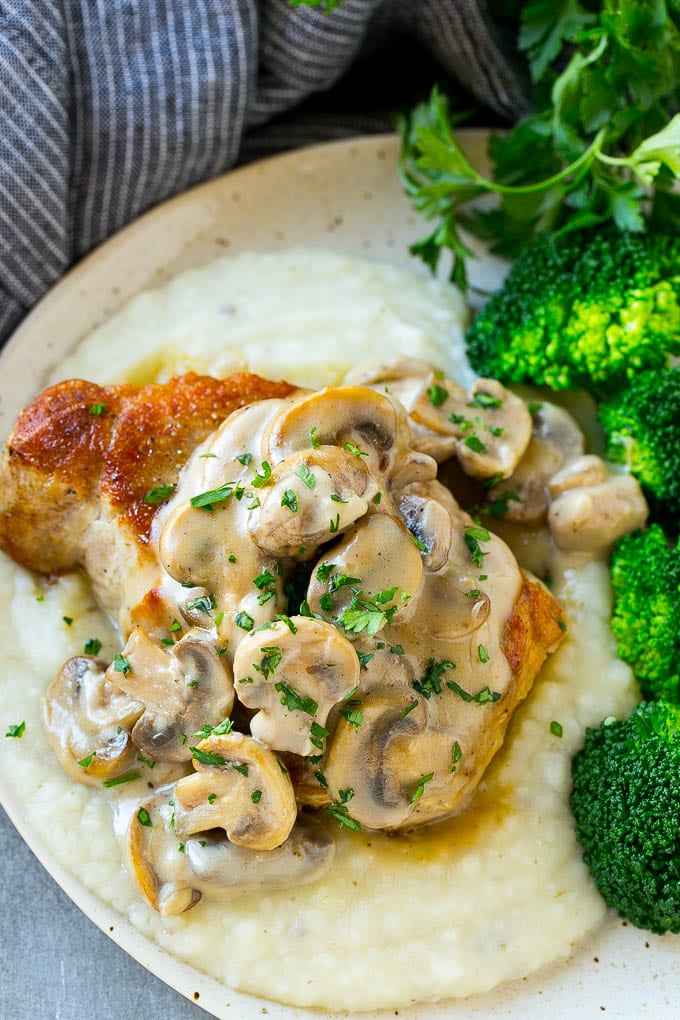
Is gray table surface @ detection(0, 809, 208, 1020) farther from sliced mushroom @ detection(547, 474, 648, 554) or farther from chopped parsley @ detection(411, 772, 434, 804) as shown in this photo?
sliced mushroom @ detection(547, 474, 648, 554)

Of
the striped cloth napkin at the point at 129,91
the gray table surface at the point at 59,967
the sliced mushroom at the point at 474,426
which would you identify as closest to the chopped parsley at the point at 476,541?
the sliced mushroom at the point at 474,426

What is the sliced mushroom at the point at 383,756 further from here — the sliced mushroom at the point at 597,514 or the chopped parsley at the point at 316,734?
the sliced mushroom at the point at 597,514

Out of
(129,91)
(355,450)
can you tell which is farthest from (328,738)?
(129,91)

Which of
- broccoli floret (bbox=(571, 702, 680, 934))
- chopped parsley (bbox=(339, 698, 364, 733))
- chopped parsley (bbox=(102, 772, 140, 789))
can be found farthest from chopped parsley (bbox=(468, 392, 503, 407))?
chopped parsley (bbox=(102, 772, 140, 789))

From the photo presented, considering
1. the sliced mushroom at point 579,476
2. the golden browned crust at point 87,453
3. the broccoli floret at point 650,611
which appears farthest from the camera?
the sliced mushroom at point 579,476

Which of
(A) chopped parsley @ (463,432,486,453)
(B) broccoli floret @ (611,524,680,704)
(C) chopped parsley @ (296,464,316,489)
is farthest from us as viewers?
(A) chopped parsley @ (463,432,486,453)

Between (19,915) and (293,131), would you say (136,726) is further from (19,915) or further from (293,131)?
(293,131)
